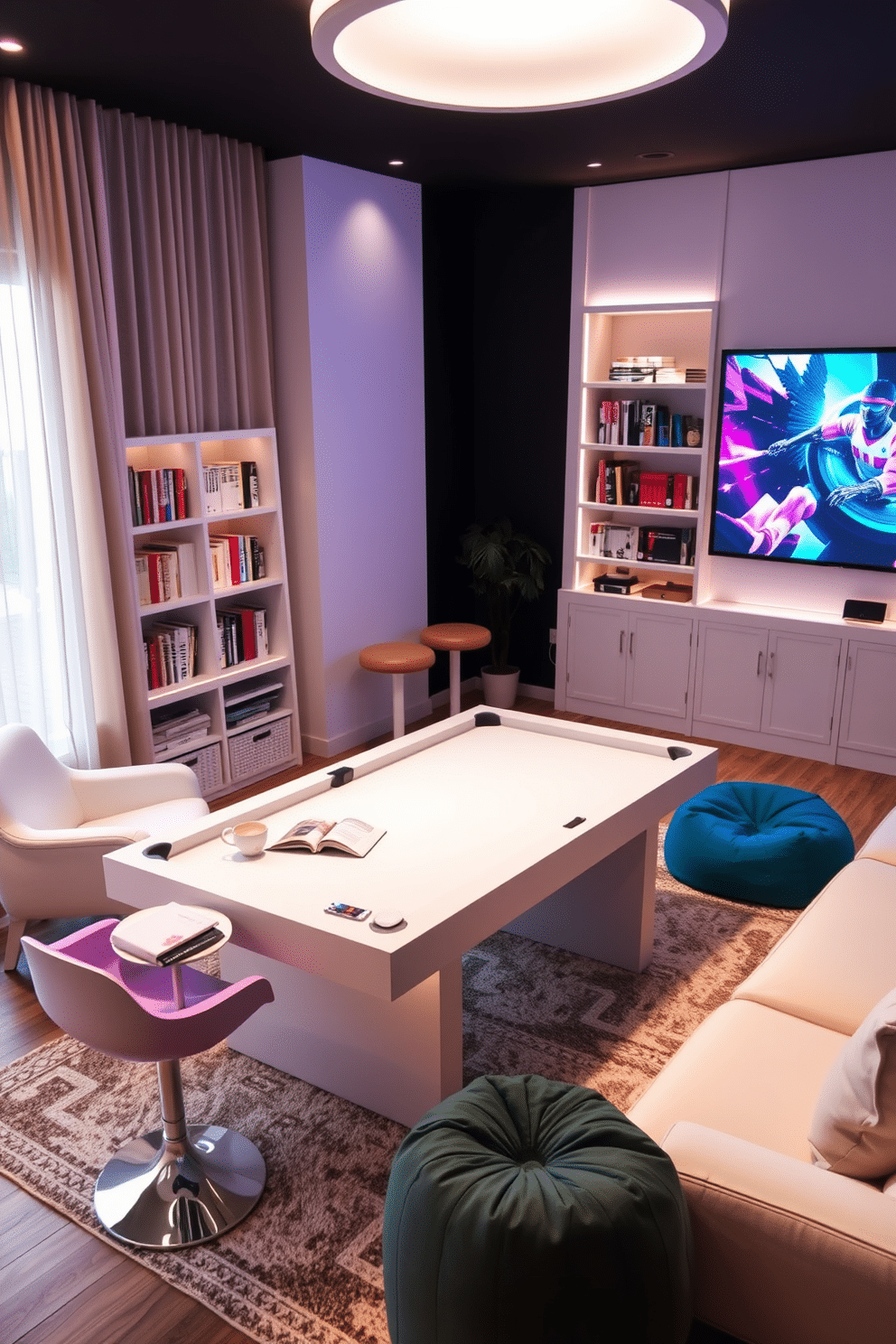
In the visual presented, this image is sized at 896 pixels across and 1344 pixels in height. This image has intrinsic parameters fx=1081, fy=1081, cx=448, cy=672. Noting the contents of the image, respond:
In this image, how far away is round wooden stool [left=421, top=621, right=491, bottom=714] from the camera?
18.6 ft


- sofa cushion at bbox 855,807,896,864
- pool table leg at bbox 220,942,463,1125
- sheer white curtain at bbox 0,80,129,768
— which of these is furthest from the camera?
sheer white curtain at bbox 0,80,129,768

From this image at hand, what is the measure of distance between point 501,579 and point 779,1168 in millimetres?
4297

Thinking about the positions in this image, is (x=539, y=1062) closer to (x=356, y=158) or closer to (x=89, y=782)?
(x=89, y=782)

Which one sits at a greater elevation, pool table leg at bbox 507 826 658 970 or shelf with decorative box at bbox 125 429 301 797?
shelf with decorative box at bbox 125 429 301 797

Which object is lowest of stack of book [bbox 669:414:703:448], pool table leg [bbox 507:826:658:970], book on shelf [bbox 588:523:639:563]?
pool table leg [bbox 507:826:658:970]

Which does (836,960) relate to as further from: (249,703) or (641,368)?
(641,368)

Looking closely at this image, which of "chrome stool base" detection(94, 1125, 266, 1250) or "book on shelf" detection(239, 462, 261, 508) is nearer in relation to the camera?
"chrome stool base" detection(94, 1125, 266, 1250)

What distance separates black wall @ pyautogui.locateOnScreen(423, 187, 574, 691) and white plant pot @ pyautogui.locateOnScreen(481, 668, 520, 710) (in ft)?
0.74

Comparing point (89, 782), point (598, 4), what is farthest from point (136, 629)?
point (598, 4)

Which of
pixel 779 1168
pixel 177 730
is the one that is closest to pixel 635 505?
pixel 177 730

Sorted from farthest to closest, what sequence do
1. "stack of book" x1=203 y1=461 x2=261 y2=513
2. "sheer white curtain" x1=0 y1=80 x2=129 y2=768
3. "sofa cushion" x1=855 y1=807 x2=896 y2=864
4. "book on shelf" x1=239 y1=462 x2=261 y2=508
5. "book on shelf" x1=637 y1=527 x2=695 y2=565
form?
"book on shelf" x1=637 y1=527 x2=695 y2=565
"book on shelf" x1=239 y1=462 x2=261 y2=508
"stack of book" x1=203 y1=461 x2=261 y2=513
"sheer white curtain" x1=0 y1=80 x2=129 y2=768
"sofa cushion" x1=855 y1=807 x2=896 y2=864

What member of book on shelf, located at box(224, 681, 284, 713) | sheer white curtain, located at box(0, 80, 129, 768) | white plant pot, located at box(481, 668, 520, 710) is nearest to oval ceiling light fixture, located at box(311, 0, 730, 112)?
sheer white curtain, located at box(0, 80, 129, 768)

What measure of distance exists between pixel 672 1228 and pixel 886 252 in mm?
4556

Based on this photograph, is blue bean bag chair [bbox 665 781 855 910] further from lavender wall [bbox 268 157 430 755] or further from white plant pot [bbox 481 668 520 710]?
white plant pot [bbox 481 668 520 710]
